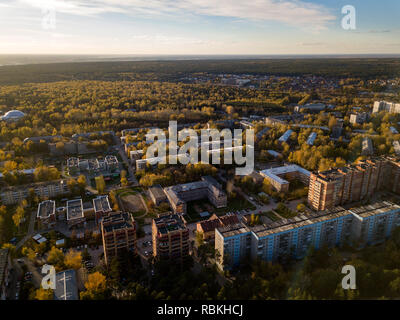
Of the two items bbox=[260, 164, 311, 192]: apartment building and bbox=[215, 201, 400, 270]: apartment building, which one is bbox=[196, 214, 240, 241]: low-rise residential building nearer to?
bbox=[215, 201, 400, 270]: apartment building

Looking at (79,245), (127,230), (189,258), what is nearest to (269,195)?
(189,258)

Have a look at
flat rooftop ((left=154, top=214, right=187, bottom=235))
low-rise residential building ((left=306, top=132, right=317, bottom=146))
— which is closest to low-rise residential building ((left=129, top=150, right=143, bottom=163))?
flat rooftop ((left=154, top=214, right=187, bottom=235))

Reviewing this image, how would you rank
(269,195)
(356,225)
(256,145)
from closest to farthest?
1. (356,225)
2. (269,195)
3. (256,145)

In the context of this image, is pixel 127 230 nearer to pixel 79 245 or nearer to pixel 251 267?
pixel 79 245

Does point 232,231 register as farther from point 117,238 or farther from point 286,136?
point 286,136

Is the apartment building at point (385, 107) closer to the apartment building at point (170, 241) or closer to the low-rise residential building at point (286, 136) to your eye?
the low-rise residential building at point (286, 136)

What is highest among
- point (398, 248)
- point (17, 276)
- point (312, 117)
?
point (312, 117)

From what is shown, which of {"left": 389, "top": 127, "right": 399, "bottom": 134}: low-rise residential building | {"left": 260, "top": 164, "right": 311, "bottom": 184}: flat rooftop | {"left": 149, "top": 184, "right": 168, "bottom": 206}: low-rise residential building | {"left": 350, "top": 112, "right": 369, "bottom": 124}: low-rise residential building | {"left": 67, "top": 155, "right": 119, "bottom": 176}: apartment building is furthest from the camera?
{"left": 350, "top": 112, "right": 369, "bottom": 124}: low-rise residential building
